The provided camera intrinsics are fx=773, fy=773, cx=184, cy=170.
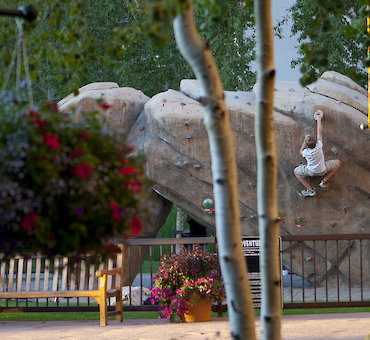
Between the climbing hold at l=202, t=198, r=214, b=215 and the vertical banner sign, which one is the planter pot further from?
the climbing hold at l=202, t=198, r=214, b=215

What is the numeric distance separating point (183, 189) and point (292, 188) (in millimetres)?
2094

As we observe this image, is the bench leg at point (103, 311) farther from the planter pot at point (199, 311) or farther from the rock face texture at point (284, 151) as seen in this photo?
the rock face texture at point (284, 151)

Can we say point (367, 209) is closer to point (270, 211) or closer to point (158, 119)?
point (158, 119)

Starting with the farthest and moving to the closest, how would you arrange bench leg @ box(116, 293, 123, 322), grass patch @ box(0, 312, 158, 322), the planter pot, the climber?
the climber, grass patch @ box(0, 312, 158, 322), bench leg @ box(116, 293, 123, 322), the planter pot

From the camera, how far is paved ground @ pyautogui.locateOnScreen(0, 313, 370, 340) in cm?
836

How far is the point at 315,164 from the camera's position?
14039 millimetres

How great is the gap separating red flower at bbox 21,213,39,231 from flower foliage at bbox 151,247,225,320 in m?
6.36

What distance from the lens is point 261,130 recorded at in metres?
4.00

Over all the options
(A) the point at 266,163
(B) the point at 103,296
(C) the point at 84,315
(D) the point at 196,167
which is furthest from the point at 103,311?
(A) the point at 266,163

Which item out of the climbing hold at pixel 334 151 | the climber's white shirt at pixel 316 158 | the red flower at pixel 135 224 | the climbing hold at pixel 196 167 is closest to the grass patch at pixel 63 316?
the climbing hold at pixel 196 167

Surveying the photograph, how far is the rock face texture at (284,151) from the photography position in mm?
14383

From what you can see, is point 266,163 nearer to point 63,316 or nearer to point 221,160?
point 221,160

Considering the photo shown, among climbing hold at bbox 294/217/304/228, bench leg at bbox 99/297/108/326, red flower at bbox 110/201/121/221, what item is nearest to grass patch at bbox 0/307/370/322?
bench leg at bbox 99/297/108/326

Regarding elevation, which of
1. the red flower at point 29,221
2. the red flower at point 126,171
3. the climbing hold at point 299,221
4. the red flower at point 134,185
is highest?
the climbing hold at point 299,221
